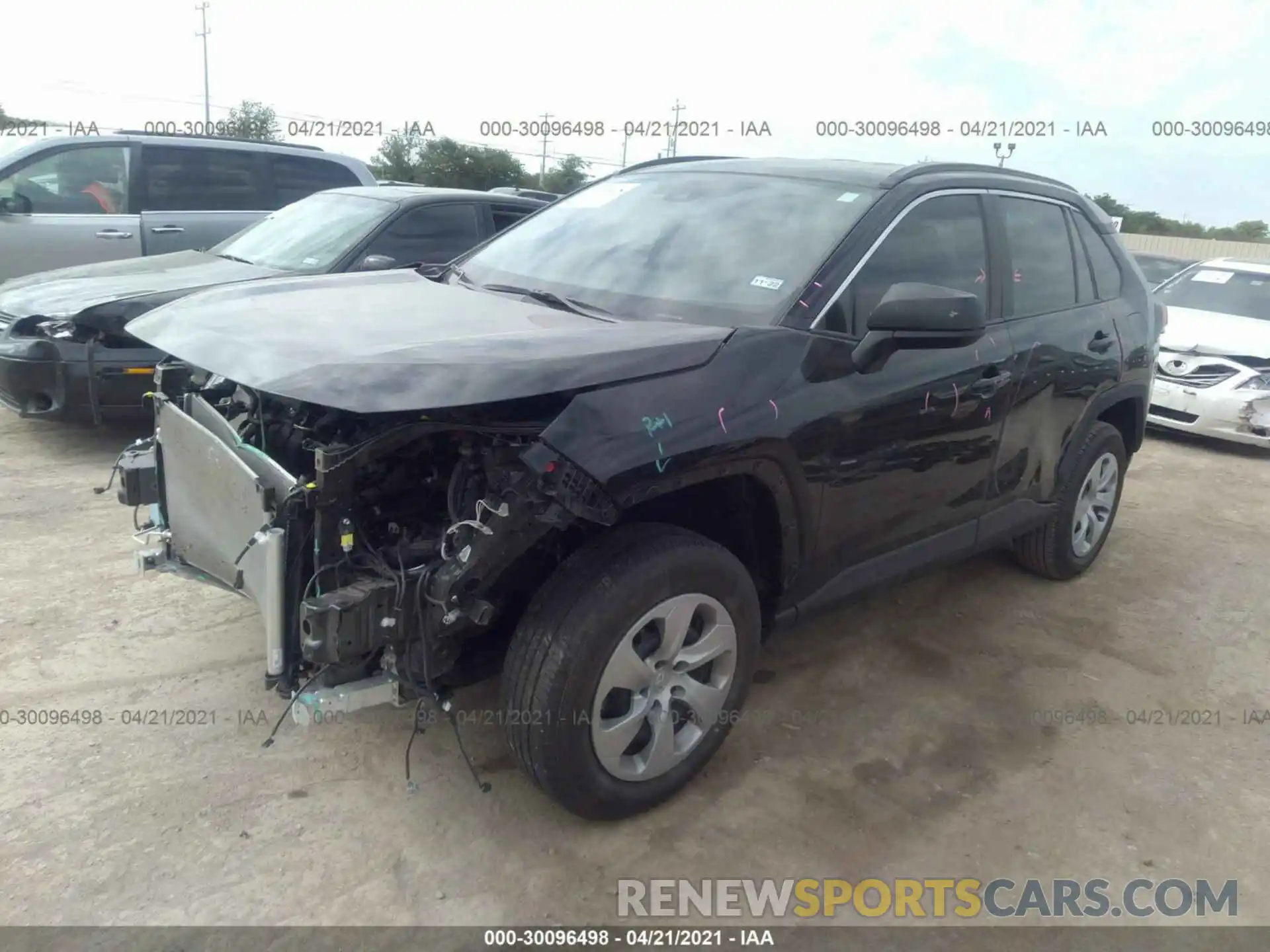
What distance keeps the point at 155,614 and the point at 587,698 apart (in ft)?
7.12

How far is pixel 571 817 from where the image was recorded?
8.99 ft

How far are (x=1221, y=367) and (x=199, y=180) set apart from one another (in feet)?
28.4

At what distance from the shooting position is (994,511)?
3.79 m

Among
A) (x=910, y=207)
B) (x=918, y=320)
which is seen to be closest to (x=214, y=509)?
(x=918, y=320)

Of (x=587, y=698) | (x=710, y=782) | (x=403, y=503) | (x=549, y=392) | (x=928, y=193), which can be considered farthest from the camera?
(x=928, y=193)

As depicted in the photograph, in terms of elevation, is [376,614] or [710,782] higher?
[376,614]

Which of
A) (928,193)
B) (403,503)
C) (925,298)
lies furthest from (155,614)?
(928,193)

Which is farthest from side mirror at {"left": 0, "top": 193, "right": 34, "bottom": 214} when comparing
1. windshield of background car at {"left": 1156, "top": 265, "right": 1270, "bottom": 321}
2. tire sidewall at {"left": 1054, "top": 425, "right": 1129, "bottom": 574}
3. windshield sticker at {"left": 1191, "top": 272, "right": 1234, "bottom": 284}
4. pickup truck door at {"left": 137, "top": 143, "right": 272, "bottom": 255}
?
windshield sticker at {"left": 1191, "top": 272, "right": 1234, "bottom": 284}

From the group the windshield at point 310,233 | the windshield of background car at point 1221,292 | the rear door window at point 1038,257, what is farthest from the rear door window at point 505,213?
the windshield of background car at point 1221,292

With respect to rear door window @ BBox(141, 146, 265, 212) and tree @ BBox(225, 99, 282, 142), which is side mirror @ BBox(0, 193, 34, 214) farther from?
tree @ BBox(225, 99, 282, 142)

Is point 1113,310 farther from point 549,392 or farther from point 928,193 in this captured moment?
point 549,392

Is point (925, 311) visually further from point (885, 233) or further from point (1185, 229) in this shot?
point (1185, 229)

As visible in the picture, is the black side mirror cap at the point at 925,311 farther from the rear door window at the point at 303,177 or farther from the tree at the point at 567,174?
the tree at the point at 567,174

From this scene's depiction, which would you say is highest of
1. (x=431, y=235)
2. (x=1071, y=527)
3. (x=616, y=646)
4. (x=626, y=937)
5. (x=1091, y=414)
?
(x=431, y=235)
